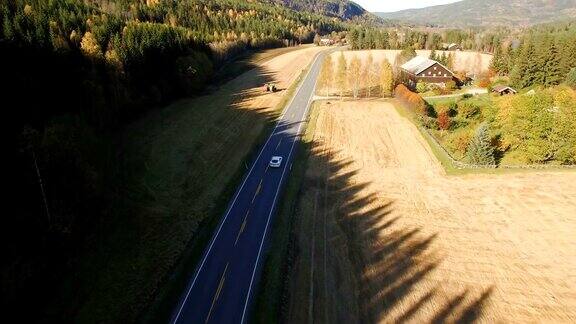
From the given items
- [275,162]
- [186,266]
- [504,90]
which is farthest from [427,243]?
[504,90]

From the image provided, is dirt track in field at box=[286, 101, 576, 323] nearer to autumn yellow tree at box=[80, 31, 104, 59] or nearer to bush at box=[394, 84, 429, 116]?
bush at box=[394, 84, 429, 116]

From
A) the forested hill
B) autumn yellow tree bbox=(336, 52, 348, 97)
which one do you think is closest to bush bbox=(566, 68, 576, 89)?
autumn yellow tree bbox=(336, 52, 348, 97)

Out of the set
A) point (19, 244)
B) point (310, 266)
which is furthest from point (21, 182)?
point (310, 266)

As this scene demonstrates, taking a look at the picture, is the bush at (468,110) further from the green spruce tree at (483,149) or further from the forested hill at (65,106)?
the forested hill at (65,106)

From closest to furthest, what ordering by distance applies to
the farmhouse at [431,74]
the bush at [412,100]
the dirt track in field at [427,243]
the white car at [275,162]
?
1. the dirt track in field at [427,243]
2. the white car at [275,162]
3. the bush at [412,100]
4. the farmhouse at [431,74]

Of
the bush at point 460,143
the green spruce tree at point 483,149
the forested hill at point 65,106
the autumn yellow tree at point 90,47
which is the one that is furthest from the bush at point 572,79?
the autumn yellow tree at point 90,47

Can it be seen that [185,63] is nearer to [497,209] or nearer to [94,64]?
[94,64]
